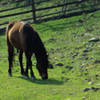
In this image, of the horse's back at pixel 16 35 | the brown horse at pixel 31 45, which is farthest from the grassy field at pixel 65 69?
the horse's back at pixel 16 35

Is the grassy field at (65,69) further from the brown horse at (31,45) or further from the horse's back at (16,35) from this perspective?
the horse's back at (16,35)

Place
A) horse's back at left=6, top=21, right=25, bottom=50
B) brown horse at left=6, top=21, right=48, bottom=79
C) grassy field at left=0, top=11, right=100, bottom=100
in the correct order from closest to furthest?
grassy field at left=0, top=11, right=100, bottom=100 → brown horse at left=6, top=21, right=48, bottom=79 → horse's back at left=6, top=21, right=25, bottom=50

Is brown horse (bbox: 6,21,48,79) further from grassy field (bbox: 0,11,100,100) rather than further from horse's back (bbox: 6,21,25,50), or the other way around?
grassy field (bbox: 0,11,100,100)

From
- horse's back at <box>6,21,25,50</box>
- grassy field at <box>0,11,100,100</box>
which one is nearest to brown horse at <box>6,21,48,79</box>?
horse's back at <box>6,21,25,50</box>

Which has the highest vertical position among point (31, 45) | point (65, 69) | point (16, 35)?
point (16, 35)

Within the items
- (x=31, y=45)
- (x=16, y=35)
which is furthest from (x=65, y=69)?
(x=16, y=35)

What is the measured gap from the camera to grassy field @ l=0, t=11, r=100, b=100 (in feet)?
24.0

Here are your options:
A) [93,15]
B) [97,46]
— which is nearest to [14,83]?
[97,46]

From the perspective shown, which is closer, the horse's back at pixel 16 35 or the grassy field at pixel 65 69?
the grassy field at pixel 65 69

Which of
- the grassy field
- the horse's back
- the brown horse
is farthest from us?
the horse's back

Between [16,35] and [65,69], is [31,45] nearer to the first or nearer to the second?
[16,35]

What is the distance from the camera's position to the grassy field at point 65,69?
7.31 m

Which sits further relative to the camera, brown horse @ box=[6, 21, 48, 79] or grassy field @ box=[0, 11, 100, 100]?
brown horse @ box=[6, 21, 48, 79]

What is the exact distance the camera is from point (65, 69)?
10.8m
